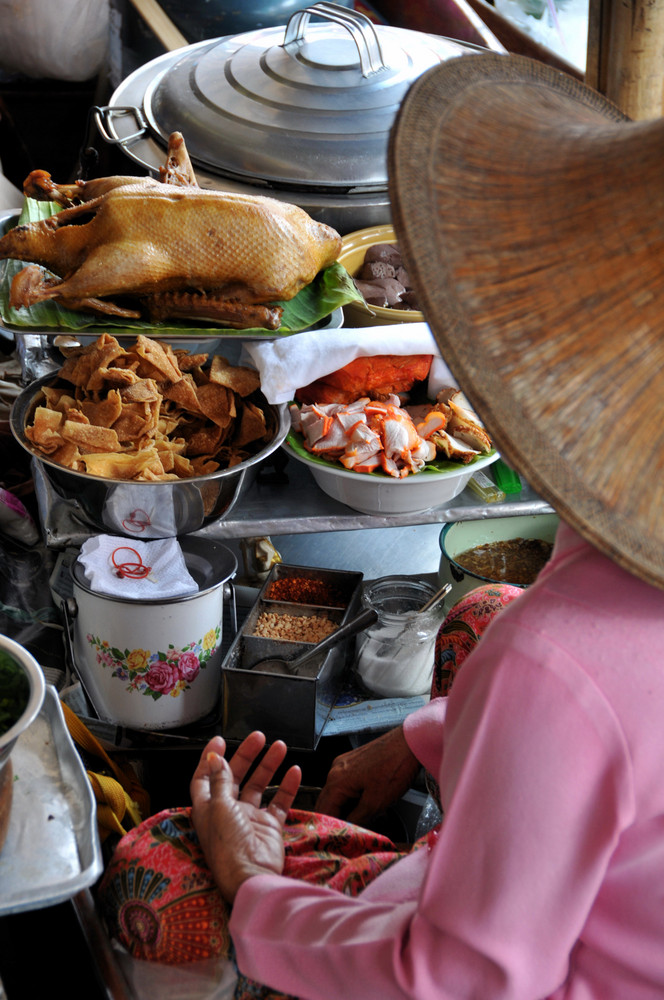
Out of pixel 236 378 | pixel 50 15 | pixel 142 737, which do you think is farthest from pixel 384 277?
pixel 50 15

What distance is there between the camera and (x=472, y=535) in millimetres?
2078

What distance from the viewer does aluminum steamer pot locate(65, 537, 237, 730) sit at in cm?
163

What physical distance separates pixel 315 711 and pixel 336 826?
1.50 feet

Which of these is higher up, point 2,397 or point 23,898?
point 23,898

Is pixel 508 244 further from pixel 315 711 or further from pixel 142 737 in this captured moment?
pixel 142 737

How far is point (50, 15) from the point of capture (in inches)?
149

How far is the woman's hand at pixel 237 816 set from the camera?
1113 millimetres

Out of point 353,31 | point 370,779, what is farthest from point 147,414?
point 353,31

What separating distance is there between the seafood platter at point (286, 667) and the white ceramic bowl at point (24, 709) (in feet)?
2.33

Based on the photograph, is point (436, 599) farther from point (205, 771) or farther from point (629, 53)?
point (629, 53)

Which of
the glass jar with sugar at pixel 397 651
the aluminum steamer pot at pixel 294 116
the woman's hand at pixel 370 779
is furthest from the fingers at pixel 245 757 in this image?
the aluminum steamer pot at pixel 294 116

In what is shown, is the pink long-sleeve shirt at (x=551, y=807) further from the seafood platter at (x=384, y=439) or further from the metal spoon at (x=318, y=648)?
the metal spoon at (x=318, y=648)

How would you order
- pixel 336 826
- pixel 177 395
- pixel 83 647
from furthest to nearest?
pixel 83 647, pixel 177 395, pixel 336 826

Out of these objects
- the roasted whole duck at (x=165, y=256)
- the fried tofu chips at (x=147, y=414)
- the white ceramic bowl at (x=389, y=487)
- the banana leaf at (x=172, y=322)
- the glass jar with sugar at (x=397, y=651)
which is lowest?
the glass jar with sugar at (x=397, y=651)
